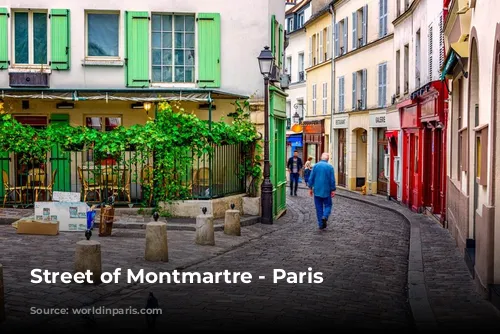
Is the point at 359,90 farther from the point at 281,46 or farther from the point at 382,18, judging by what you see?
the point at 281,46

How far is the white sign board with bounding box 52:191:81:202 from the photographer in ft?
49.3

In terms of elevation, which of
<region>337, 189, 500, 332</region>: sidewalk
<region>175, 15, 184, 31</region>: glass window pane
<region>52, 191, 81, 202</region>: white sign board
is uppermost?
<region>175, 15, 184, 31</region>: glass window pane

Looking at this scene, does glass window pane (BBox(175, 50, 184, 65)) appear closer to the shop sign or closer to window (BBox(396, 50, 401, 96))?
window (BBox(396, 50, 401, 96))

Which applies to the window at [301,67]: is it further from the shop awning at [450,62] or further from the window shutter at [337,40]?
the shop awning at [450,62]

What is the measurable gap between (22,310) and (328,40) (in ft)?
106

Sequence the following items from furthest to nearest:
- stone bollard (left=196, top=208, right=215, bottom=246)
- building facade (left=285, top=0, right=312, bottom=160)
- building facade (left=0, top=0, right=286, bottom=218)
→ building facade (left=285, top=0, right=312, bottom=160)
building facade (left=0, top=0, right=286, bottom=218)
stone bollard (left=196, top=208, right=215, bottom=246)

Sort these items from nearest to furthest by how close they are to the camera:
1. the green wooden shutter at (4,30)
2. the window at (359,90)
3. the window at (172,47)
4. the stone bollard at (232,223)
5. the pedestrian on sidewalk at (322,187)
→ 1. the stone bollard at (232,223)
2. the pedestrian on sidewalk at (322,187)
3. the green wooden shutter at (4,30)
4. the window at (172,47)
5. the window at (359,90)

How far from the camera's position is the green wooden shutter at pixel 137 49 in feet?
63.5

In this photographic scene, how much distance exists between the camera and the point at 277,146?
21594mm

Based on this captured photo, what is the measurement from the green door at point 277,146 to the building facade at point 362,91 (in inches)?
282

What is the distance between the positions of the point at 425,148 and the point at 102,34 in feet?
30.0

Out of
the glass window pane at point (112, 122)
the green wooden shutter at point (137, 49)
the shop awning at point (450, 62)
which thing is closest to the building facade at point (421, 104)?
the shop awning at point (450, 62)

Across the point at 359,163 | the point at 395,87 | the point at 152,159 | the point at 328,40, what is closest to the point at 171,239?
the point at 152,159

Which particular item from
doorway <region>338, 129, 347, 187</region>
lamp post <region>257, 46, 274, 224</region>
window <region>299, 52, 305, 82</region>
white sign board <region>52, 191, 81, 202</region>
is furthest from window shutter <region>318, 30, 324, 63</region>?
white sign board <region>52, 191, 81, 202</region>
